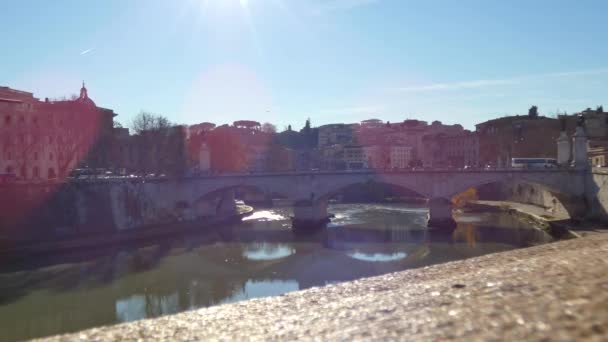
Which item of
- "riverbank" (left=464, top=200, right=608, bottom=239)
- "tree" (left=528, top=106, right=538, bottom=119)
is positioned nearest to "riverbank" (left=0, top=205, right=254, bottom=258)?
"riverbank" (left=464, top=200, right=608, bottom=239)

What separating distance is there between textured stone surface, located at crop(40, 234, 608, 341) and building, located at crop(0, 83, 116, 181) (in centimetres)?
2598

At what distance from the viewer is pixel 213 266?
2392cm

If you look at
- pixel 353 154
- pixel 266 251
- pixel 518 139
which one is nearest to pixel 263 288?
pixel 266 251

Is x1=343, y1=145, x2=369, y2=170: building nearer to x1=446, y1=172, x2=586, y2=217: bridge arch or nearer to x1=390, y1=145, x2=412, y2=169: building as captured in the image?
x1=390, y1=145, x2=412, y2=169: building

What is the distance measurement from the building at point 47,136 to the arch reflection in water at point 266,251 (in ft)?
42.7

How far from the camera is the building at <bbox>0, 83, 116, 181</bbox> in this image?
110ft

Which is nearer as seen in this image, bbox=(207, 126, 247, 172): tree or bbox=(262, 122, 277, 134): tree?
bbox=(207, 126, 247, 172): tree

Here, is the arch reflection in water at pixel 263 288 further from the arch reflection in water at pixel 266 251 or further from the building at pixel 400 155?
the building at pixel 400 155

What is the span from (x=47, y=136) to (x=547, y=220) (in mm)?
30385

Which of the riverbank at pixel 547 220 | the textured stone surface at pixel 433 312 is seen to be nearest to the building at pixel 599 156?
the riverbank at pixel 547 220

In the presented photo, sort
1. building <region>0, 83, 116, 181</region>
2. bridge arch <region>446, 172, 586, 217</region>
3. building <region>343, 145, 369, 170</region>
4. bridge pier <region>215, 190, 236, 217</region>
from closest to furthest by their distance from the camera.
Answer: bridge arch <region>446, 172, 586, 217</region>, building <region>0, 83, 116, 181</region>, bridge pier <region>215, 190, 236, 217</region>, building <region>343, 145, 369, 170</region>

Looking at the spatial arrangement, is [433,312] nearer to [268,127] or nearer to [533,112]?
[533,112]

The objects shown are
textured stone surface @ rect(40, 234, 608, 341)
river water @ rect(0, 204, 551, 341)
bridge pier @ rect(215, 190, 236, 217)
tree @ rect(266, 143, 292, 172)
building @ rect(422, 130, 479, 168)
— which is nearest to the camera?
textured stone surface @ rect(40, 234, 608, 341)

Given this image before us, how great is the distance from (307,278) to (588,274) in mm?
13375
